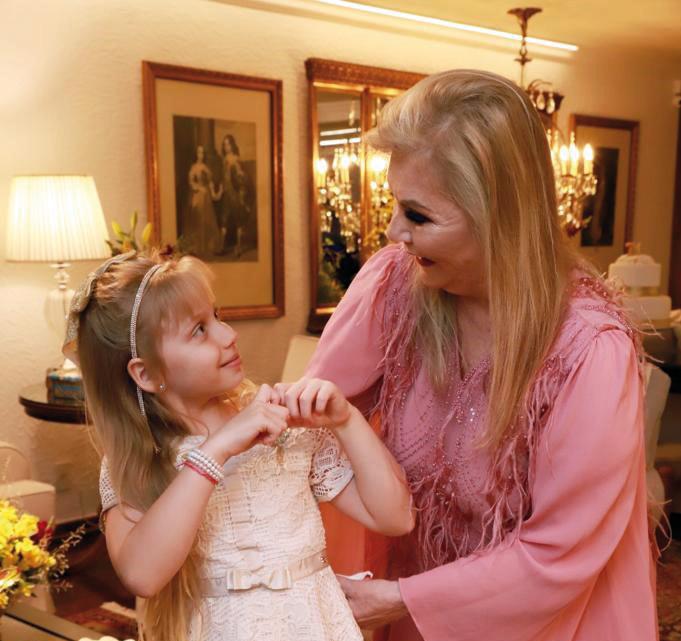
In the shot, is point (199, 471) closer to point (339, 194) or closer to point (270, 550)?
point (270, 550)

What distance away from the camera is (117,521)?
49.8 inches

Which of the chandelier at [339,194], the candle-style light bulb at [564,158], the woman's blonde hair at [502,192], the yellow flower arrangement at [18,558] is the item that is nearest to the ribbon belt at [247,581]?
the woman's blonde hair at [502,192]

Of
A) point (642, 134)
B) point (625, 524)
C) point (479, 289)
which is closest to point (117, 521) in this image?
point (479, 289)

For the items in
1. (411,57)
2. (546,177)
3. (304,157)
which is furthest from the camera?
(411,57)

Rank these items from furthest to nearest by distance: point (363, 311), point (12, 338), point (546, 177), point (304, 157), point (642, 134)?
point (642, 134)
point (304, 157)
point (12, 338)
point (363, 311)
point (546, 177)

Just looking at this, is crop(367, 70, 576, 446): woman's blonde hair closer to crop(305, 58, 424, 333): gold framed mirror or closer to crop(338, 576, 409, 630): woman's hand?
crop(338, 576, 409, 630): woman's hand

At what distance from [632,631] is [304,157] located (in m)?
4.01

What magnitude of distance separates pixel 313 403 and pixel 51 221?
2565mm

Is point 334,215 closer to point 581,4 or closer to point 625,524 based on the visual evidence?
point 581,4

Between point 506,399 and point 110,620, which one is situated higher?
point 506,399

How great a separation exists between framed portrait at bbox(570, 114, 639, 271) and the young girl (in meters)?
5.83

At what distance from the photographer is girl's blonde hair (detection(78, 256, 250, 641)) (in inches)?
50.4

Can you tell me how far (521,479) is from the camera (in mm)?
1341

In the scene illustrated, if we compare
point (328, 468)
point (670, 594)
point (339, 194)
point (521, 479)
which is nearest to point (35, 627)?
point (328, 468)
